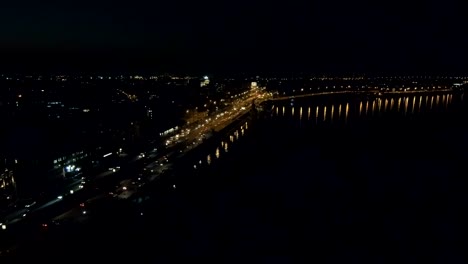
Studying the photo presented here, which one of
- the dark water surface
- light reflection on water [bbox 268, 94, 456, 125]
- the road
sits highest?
the dark water surface

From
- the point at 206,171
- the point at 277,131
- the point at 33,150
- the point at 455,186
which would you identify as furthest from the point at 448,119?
the point at 33,150

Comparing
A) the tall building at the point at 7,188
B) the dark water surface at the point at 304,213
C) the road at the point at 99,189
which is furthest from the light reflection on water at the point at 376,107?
the tall building at the point at 7,188

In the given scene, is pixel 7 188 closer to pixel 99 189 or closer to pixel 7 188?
pixel 7 188

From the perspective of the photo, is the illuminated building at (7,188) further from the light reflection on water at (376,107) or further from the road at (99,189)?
the light reflection on water at (376,107)

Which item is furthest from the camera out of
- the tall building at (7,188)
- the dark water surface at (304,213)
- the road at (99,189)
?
the tall building at (7,188)

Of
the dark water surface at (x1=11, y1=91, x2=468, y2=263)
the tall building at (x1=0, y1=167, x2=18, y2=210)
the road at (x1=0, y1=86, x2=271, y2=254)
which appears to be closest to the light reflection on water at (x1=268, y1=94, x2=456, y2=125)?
the dark water surface at (x1=11, y1=91, x2=468, y2=263)

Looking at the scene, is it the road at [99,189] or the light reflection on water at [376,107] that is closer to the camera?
the road at [99,189]

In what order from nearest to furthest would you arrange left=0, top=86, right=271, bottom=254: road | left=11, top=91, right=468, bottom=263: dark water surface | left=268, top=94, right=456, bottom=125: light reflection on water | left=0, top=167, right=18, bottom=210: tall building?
left=11, top=91, right=468, bottom=263: dark water surface, left=0, top=86, right=271, bottom=254: road, left=0, top=167, right=18, bottom=210: tall building, left=268, top=94, right=456, bottom=125: light reflection on water

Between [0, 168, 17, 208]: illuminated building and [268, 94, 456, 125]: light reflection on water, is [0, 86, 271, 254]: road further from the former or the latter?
[268, 94, 456, 125]: light reflection on water

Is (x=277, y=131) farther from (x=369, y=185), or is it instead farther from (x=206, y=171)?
(x=369, y=185)

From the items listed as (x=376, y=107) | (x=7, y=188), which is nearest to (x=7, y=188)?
(x=7, y=188)

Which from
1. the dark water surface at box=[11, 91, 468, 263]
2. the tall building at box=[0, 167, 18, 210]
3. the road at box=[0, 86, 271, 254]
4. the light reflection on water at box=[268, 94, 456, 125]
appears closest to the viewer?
the dark water surface at box=[11, 91, 468, 263]
